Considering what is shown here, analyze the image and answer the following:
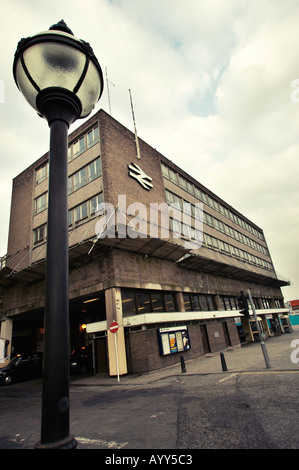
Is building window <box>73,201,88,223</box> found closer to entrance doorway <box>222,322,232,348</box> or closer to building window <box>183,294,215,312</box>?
building window <box>183,294,215,312</box>

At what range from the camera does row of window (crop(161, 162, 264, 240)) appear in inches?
1084

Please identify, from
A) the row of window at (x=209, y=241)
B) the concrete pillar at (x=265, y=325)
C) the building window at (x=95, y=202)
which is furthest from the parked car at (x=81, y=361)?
the concrete pillar at (x=265, y=325)

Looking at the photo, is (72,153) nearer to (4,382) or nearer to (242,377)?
(4,382)

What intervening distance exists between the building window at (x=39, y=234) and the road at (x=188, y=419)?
51.3 ft

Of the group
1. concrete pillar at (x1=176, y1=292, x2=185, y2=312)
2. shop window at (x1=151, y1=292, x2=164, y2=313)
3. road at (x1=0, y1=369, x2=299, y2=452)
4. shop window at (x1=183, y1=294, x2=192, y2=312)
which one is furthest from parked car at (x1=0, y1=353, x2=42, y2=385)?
shop window at (x1=183, y1=294, x2=192, y2=312)

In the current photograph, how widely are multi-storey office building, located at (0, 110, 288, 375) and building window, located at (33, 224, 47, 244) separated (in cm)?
11

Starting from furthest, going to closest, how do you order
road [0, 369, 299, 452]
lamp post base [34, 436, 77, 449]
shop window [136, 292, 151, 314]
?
1. shop window [136, 292, 151, 314]
2. road [0, 369, 299, 452]
3. lamp post base [34, 436, 77, 449]

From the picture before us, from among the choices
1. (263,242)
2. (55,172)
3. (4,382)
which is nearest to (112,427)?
(55,172)

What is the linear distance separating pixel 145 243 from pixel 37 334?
20528 millimetres

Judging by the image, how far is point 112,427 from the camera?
18.0 ft

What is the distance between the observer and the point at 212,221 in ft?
111

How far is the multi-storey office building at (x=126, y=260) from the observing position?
51.6ft

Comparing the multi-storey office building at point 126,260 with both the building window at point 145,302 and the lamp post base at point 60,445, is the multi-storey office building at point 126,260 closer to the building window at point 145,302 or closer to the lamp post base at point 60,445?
the building window at point 145,302

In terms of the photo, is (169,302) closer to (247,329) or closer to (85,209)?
(85,209)
